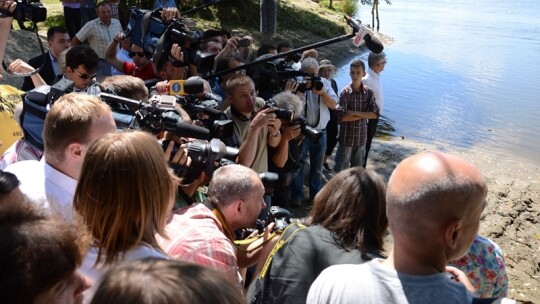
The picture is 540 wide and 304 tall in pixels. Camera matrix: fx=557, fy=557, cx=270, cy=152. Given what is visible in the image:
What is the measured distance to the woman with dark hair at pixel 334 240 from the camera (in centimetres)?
206

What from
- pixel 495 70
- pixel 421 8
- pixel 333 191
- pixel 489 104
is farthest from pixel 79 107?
pixel 421 8

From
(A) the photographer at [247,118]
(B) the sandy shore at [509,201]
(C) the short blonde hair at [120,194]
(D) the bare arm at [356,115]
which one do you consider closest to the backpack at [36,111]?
(C) the short blonde hair at [120,194]

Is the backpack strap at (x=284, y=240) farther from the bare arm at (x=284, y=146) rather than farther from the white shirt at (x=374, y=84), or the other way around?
the white shirt at (x=374, y=84)

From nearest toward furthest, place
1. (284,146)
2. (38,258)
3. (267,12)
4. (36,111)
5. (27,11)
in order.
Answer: (38,258) → (36,111) → (27,11) → (284,146) → (267,12)

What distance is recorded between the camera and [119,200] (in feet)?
5.89

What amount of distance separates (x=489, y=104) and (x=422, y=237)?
47.9 ft

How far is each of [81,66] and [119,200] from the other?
85.1 inches

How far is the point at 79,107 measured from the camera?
2191 millimetres

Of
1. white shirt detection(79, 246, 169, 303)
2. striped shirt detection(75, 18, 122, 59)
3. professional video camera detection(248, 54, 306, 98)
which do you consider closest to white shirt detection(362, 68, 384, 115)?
professional video camera detection(248, 54, 306, 98)

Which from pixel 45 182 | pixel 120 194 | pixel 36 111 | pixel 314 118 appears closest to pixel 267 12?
pixel 314 118

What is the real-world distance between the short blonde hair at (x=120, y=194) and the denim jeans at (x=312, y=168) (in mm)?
3709

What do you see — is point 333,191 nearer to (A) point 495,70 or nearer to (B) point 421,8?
(A) point 495,70

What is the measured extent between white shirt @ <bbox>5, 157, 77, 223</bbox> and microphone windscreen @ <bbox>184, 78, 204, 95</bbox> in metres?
1.24

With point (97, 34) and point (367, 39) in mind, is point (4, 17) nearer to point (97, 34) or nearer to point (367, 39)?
point (367, 39)
